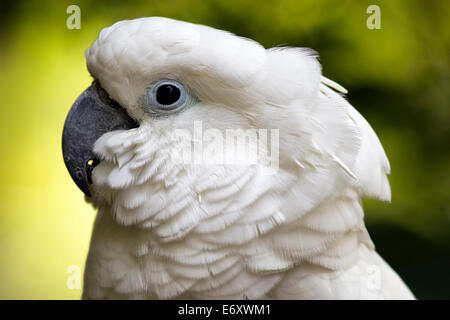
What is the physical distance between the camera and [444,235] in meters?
2.28

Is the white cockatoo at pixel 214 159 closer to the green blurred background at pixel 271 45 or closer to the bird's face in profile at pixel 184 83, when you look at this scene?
the bird's face in profile at pixel 184 83

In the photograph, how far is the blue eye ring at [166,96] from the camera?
3.28 feet

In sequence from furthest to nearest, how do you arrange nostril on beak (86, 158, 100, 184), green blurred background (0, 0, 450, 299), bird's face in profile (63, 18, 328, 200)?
1. green blurred background (0, 0, 450, 299)
2. nostril on beak (86, 158, 100, 184)
3. bird's face in profile (63, 18, 328, 200)

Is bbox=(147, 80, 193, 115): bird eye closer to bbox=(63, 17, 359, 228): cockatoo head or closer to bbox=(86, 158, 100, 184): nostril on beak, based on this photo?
bbox=(63, 17, 359, 228): cockatoo head

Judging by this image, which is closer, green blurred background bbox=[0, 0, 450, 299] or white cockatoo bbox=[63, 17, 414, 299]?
white cockatoo bbox=[63, 17, 414, 299]

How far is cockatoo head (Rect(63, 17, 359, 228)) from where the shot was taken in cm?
96

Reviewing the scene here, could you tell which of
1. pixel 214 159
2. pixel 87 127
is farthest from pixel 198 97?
pixel 87 127

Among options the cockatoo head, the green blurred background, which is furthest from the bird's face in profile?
the green blurred background

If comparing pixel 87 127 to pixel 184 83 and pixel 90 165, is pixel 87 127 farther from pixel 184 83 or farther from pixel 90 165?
pixel 184 83

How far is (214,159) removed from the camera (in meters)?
0.99

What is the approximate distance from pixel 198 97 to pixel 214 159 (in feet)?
0.53

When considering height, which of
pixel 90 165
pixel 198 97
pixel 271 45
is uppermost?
pixel 271 45

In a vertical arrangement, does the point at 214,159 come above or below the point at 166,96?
below

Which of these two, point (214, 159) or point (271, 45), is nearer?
point (214, 159)
